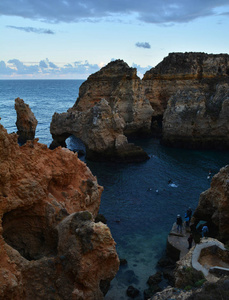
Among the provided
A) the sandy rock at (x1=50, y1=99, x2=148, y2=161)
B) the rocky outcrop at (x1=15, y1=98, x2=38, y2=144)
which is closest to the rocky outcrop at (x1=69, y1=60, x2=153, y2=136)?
the rocky outcrop at (x1=15, y1=98, x2=38, y2=144)

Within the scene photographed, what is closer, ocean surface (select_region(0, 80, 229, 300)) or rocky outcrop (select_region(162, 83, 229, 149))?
ocean surface (select_region(0, 80, 229, 300))

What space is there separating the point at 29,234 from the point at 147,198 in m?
17.3

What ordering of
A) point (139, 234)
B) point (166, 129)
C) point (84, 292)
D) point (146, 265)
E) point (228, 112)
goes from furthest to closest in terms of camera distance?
point (166, 129), point (228, 112), point (139, 234), point (146, 265), point (84, 292)

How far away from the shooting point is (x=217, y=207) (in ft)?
60.6

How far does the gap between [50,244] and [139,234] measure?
11.1m

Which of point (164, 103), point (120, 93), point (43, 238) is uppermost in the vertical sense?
point (120, 93)

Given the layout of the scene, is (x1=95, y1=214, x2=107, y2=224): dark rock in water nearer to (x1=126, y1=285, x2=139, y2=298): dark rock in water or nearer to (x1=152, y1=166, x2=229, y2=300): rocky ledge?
(x1=152, y1=166, x2=229, y2=300): rocky ledge

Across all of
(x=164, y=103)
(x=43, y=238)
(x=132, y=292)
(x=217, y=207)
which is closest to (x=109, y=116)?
(x=217, y=207)

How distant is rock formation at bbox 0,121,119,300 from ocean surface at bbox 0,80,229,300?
6121 millimetres

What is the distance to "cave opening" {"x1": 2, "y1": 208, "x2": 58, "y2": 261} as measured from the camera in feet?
38.7

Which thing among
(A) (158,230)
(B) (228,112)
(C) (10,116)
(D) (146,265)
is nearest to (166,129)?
(B) (228,112)

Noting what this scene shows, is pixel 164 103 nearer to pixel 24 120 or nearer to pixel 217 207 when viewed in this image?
pixel 24 120

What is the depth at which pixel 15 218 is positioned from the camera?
12.1m

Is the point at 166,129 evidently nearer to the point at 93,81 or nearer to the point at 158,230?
the point at 93,81
